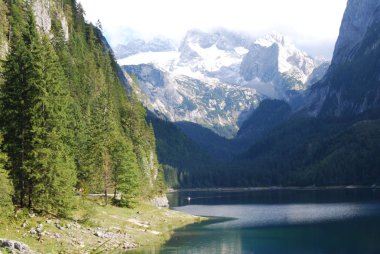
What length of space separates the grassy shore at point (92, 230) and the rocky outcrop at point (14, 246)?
2.61 meters

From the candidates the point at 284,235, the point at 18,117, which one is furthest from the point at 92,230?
the point at 284,235

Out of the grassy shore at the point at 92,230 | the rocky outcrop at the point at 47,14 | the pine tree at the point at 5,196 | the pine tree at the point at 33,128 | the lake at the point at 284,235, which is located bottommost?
the lake at the point at 284,235

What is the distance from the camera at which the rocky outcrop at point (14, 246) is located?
5293 centimetres

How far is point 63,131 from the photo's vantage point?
70.8 metres

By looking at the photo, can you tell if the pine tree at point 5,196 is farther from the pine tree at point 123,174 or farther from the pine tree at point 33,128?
the pine tree at point 123,174

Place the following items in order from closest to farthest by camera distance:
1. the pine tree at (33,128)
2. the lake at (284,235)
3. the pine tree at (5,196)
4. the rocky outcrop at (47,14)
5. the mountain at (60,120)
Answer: the pine tree at (5,196) → the pine tree at (33,128) → the mountain at (60,120) → the lake at (284,235) → the rocky outcrop at (47,14)

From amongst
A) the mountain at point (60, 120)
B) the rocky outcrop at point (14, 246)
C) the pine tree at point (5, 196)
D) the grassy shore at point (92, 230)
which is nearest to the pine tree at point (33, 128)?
the mountain at point (60, 120)

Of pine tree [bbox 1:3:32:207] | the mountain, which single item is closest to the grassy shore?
the mountain

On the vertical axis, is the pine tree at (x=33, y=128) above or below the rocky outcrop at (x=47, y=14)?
below

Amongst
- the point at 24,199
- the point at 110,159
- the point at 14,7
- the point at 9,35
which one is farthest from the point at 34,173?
the point at 14,7

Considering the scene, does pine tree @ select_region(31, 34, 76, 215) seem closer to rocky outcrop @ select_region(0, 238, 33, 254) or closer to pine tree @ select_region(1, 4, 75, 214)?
pine tree @ select_region(1, 4, 75, 214)

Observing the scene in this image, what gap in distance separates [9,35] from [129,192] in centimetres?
4324

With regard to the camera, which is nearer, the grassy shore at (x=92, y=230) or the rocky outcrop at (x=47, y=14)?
the grassy shore at (x=92, y=230)

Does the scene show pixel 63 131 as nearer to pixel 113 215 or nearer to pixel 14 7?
pixel 113 215
